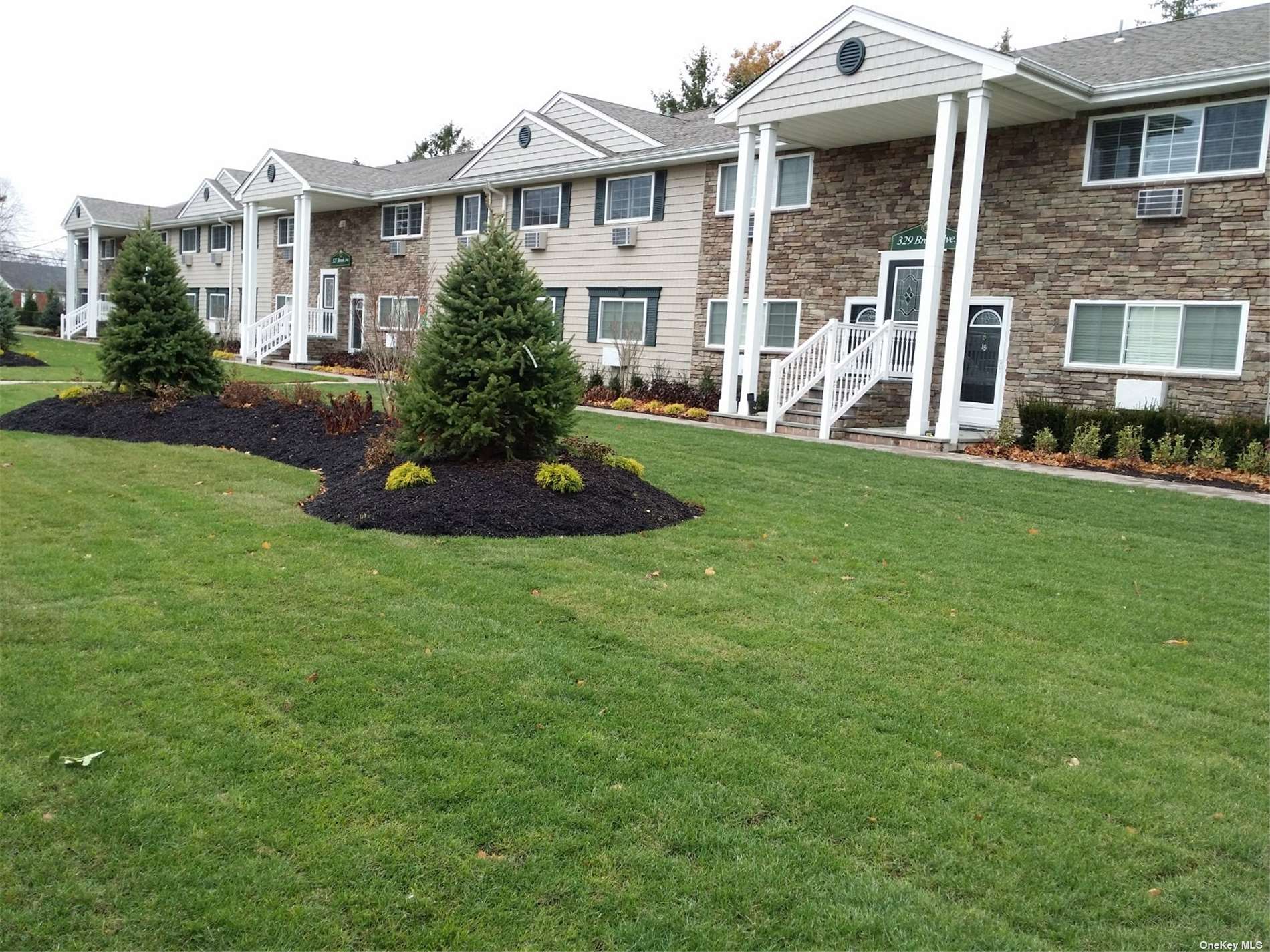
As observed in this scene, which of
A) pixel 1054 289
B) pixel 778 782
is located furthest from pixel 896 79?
pixel 778 782

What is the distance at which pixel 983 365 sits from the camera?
15.2 m

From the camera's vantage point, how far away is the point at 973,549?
7219 millimetres

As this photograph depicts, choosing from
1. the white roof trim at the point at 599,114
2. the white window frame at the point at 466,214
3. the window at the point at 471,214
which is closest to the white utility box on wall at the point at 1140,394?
the white roof trim at the point at 599,114

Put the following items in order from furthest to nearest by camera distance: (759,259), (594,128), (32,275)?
1. (32,275)
2. (594,128)
3. (759,259)

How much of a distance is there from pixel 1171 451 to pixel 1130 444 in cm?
46

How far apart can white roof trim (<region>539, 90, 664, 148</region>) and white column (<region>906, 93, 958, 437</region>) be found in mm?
7576

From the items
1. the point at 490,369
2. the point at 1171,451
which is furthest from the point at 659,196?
the point at 490,369

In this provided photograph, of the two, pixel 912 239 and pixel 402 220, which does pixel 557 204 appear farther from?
pixel 912 239

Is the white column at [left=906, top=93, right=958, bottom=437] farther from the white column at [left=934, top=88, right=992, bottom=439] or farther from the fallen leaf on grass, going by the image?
the fallen leaf on grass

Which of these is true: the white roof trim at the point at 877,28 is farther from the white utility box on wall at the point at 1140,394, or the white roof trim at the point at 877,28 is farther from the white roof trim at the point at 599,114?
the white utility box on wall at the point at 1140,394

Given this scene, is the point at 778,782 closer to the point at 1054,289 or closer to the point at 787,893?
the point at 787,893

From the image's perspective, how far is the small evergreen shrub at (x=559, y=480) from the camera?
7.68 metres

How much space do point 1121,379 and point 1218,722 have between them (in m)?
10.6

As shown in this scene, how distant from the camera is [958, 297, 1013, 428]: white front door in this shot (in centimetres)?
1495
